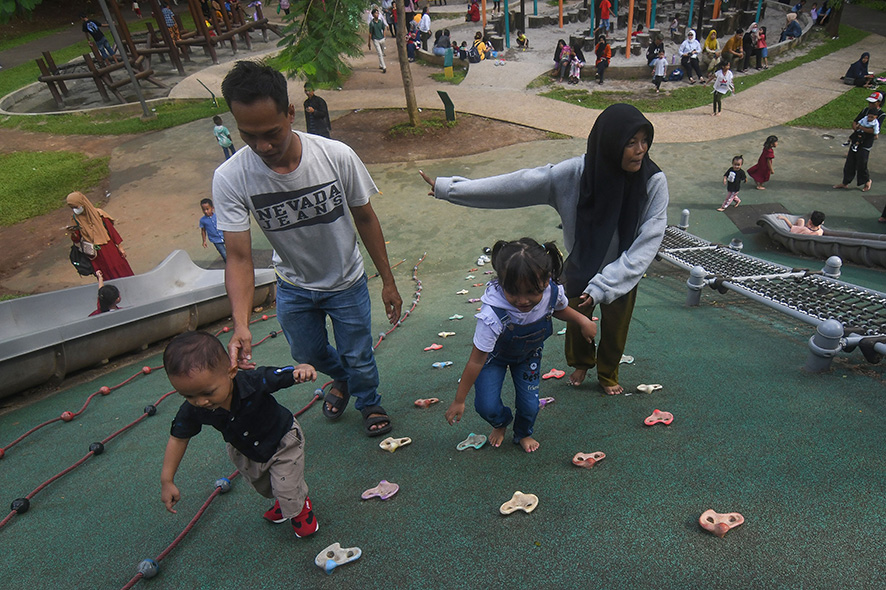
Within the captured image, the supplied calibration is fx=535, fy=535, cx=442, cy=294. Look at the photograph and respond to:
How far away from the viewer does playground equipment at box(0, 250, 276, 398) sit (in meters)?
4.57

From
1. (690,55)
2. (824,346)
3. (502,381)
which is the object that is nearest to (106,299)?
(502,381)

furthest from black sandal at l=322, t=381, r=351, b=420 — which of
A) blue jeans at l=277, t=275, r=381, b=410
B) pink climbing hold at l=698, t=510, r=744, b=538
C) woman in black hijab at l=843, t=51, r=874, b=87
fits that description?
woman in black hijab at l=843, t=51, r=874, b=87

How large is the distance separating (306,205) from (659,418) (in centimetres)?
219

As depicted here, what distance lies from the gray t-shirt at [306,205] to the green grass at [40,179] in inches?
400

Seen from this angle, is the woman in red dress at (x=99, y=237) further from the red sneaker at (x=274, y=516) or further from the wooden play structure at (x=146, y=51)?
the wooden play structure at (x=146, y=51)

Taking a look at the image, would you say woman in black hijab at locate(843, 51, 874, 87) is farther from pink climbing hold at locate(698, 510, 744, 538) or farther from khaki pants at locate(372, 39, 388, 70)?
pink climbing hold at locate(698, 510, 744, 538)

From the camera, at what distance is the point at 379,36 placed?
17.6 metres

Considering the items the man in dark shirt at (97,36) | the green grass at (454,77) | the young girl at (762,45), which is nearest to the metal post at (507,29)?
the green grass at (454,77)

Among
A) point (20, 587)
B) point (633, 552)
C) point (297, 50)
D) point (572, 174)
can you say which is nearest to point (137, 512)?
point (20, 587)

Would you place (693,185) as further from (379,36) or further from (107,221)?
(379,36)

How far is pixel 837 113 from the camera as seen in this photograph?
37.9 feet

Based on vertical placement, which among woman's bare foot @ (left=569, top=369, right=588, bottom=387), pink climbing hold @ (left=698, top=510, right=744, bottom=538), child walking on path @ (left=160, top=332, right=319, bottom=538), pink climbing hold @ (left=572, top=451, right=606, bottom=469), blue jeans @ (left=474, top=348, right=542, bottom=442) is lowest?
woman's bare foot @ (left=569, top=369, right=588, bottom=387)

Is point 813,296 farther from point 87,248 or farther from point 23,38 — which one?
point 23,38

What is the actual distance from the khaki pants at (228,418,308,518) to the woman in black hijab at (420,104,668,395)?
1.48 meters
